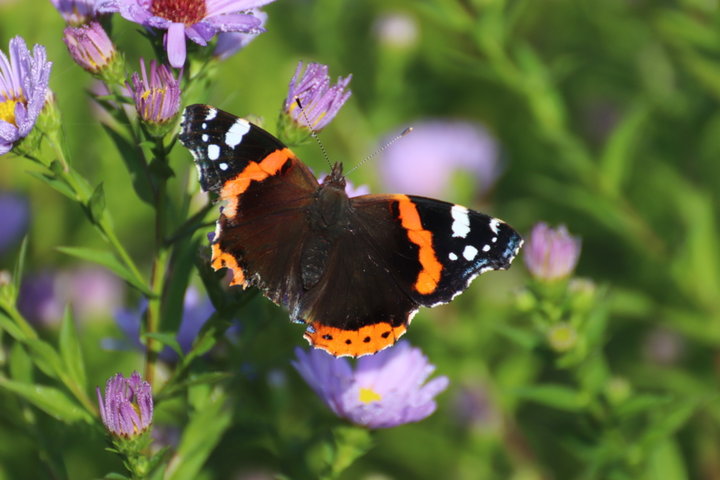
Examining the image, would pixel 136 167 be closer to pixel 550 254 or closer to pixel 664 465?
pixel 550 254

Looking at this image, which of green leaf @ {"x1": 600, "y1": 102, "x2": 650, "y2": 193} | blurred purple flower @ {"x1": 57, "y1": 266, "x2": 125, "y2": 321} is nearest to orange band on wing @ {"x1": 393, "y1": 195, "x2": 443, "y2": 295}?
green leaf @ {"x1": 600, "y1": 102, "x2": 650, "y2": 193}

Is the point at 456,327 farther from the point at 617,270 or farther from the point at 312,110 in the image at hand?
the point at 312,110

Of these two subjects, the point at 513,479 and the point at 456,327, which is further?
the point at 456,327

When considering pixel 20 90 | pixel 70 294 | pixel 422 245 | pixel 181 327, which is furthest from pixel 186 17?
pixel 70 294

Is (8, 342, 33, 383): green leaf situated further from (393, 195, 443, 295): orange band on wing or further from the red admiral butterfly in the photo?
(393, 195, 443, 295): orange band on wing

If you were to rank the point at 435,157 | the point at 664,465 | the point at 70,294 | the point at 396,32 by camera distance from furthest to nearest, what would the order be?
the point at 435,157, the point at 396,32, the point at 70,294, the point at 664,465

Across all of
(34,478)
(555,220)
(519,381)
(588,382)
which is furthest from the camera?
(555,220)

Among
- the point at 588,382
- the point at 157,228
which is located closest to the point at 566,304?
the point at 588,382
